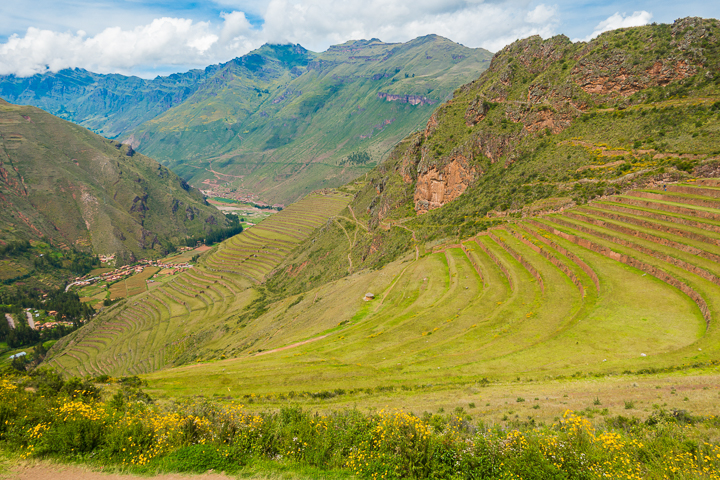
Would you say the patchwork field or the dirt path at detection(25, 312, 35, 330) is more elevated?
the patchwork field

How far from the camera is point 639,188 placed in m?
45.6

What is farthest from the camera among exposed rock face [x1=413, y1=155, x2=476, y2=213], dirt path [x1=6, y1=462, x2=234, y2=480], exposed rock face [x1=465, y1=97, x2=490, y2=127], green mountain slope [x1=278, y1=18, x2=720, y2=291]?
exposed rock face [x1=465, y1=97, x2=490, y2=127]

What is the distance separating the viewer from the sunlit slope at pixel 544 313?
23.0m

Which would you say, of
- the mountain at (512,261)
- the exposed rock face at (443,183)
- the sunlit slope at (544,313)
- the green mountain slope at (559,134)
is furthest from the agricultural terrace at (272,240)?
the sunlit slope at (544,313)

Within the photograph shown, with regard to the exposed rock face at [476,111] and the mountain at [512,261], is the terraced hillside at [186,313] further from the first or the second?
the exposed rock face at [476,111]

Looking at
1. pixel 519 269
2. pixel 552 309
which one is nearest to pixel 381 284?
pixel 519 269

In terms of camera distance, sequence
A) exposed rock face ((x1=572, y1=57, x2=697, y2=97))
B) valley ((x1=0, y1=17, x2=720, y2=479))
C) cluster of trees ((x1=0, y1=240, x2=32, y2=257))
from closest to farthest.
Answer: valley ((x1=0, y1=17, x2=720, y2=479)) < exposed rock face ((x1=572, y1=57, x2=697, y2=97)) < cluster of trees ((x1=0, y1=240, x2=32, y2=257))

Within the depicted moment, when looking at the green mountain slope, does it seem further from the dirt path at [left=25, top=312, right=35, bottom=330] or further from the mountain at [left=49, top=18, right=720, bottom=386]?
the dirt path at [left=25, top=312, right=35, bottom=330]

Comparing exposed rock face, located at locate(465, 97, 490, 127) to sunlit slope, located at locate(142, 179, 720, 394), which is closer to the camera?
sunlit slope, located at locate(142, 179, 720, 394)

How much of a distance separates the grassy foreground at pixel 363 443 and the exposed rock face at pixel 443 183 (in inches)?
2867

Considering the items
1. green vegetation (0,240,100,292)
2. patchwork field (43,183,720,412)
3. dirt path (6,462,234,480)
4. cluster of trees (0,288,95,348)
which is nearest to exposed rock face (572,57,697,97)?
patchwork field (43,183,720,412)

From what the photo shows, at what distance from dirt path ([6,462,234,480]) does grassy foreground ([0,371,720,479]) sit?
342 millimetres

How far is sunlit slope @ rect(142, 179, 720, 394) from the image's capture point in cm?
2297

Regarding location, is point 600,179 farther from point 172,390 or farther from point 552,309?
point 172,390
